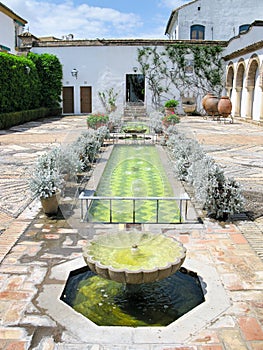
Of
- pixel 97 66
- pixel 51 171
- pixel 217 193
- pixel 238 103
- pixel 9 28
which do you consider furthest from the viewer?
pixel 9 28

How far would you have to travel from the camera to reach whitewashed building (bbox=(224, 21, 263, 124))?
19.3 metres

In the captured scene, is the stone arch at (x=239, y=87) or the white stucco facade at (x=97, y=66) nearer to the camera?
the stone arch at (x=239, y=87)

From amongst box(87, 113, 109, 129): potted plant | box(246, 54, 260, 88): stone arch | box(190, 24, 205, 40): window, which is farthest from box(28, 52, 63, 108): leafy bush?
box(246, 54, 260, 88): stone arch

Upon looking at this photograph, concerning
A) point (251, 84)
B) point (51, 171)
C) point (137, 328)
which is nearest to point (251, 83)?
point (251, 84)

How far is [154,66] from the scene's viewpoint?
25.2m

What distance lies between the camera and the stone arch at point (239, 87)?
22.2m

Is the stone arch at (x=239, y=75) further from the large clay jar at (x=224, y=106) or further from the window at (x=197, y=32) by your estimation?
the window at (x=197, y=32)

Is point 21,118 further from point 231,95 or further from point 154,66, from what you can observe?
point 231,95

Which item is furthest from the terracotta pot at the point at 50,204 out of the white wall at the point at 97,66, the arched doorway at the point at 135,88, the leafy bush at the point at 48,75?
the arched doorway at the point at 135,88

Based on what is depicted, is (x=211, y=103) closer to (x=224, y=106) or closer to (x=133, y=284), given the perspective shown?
(x=224, y=106)

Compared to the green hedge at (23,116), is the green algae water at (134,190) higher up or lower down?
lower down

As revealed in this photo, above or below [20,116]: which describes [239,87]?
above

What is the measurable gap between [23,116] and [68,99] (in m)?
6.72

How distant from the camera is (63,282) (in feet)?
12.2
